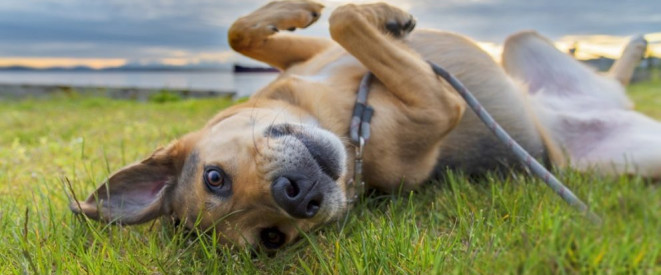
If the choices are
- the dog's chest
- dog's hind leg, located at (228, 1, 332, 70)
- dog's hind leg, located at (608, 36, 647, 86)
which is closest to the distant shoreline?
dog's hind leg, located at (608, 36, 647, 86)

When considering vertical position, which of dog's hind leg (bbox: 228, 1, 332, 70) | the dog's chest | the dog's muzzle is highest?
dog's hind leg (bbox: 228, 1, 332, 70)

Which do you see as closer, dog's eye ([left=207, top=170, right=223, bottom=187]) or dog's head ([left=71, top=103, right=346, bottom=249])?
dog's head ([left=71, top=103, right=346, bottom=249])

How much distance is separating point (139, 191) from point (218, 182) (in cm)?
63

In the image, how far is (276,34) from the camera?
4.16 meters

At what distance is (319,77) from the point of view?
360 cm

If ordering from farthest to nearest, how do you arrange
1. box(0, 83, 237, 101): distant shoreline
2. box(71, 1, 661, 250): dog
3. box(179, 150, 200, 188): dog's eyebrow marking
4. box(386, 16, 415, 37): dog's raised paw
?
box(0, 83, 237, 101): distant shoreline → box(386, 16, 415, 37): dog's raised paw → box(179, 150, 200, 188): dog's eyebrow marking → box(71, 1, 661, 250): dog

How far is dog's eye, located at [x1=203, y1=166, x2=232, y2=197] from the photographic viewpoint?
2.69 metres

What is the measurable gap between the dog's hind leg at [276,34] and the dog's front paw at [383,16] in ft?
1.65

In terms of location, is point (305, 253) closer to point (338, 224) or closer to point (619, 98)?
point (338, 224)

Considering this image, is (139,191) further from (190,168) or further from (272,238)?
(272,238)

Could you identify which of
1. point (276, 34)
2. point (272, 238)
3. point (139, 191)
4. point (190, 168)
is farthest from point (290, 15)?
point (272, 238)

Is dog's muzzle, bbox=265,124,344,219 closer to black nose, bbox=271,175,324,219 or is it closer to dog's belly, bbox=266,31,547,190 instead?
black nose, bbox=271,175,324,219

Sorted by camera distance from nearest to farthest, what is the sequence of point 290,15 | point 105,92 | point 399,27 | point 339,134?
point 339,134 → point 399,27 → point 290,15 → point 105,92

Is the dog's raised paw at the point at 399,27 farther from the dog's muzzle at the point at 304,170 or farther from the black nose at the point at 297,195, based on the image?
the black nose at the point at 297,195
